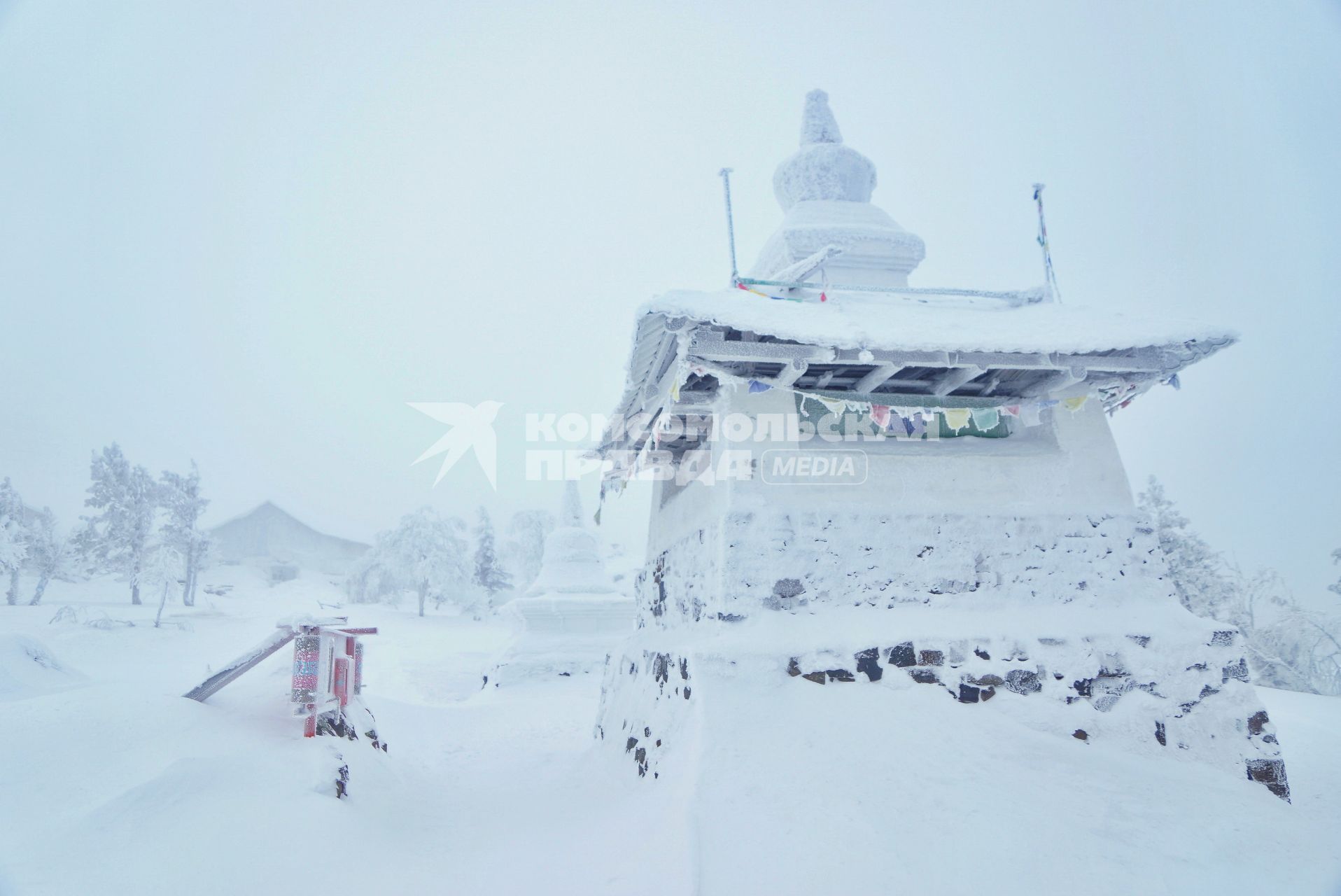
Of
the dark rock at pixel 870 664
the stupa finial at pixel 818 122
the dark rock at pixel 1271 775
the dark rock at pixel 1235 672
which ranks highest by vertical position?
the stupa finial at pixel 818 122

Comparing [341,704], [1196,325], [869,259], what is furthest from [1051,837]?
[869,259]

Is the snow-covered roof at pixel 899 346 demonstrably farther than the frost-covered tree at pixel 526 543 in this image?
No

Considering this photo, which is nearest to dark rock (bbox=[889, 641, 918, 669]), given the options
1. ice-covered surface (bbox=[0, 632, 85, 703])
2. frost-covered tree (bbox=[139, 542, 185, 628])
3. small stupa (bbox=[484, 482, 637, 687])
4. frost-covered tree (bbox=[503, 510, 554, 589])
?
ice-covered surface (bbox=[0, 632, 85, 703])

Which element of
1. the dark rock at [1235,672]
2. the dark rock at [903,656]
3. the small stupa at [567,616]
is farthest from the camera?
the small stupa at [567,616]

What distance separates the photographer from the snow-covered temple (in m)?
6.18

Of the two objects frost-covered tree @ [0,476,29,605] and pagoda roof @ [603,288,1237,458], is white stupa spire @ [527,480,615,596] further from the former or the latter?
frost-covered tree @ [0,476,29,605]

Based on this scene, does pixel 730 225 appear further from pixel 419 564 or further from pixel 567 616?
pixel 419 564

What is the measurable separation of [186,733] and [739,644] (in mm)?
4781

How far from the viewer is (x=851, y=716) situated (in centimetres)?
574

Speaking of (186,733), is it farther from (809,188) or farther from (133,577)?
(133,577)

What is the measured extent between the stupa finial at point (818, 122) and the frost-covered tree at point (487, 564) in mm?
39481

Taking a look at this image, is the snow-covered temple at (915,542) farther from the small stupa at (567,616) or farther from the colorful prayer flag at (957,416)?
the small stupa at (567,616)

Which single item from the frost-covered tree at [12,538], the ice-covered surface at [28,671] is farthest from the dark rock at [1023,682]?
the frost-covered tree at [12,538]

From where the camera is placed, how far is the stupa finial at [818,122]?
13.3 meters
